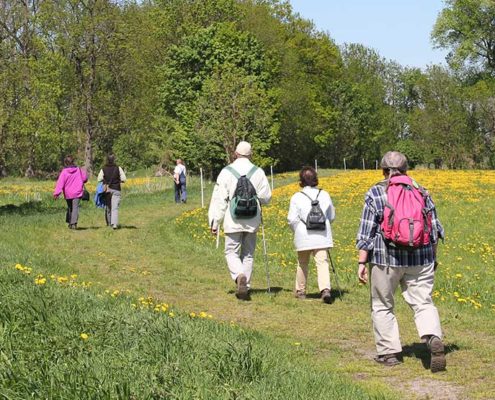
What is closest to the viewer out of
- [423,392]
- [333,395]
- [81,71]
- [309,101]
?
[333,395]

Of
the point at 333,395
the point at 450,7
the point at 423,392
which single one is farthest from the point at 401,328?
the point at 450,7

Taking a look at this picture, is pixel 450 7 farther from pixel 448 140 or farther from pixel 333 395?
pixel 333 395

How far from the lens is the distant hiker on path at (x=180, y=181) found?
28.8 meters

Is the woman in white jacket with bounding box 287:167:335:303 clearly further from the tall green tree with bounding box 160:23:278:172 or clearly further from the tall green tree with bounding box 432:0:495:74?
the tall green tree with bounding box 432:0:495:74

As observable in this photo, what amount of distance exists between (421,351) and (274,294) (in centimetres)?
349

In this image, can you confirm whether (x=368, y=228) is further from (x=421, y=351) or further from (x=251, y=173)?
(x=251, y=173)

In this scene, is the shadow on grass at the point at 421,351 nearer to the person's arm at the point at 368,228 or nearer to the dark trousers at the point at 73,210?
the person's arm at the point at 368,228

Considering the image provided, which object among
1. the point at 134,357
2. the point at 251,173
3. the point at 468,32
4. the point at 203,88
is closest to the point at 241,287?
the point at 251,173

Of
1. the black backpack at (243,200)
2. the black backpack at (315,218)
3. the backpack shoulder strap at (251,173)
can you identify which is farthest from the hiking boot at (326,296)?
the backpack shoulder strap at (251,173)

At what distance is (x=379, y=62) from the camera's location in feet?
343

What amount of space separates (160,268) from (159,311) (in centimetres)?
572

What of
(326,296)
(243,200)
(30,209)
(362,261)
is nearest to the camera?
(362,261)

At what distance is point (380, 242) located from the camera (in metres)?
6.73

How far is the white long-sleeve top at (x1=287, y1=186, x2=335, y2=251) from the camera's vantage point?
10.2 m
